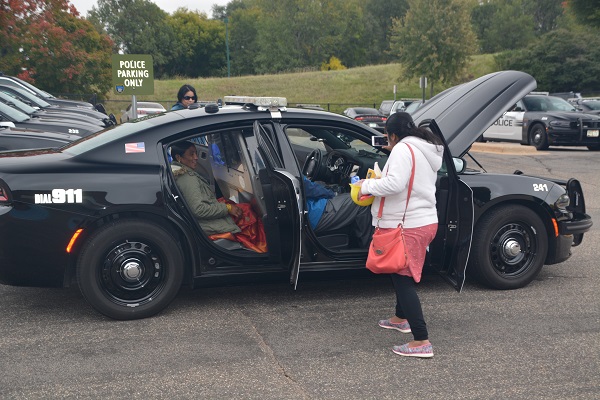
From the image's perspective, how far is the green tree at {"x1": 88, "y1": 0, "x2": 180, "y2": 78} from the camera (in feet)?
283

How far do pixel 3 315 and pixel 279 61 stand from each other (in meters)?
84.3

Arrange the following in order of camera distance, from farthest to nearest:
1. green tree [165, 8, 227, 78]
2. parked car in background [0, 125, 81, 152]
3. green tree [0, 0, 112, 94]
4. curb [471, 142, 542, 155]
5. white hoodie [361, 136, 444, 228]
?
green tree [165, 8, 227, 78] → green tree [0, 0, 112, 94] → curb [471, 142, 542, 155] → parked car in background [0, 125, 81, 152] → white hoodie [361, 136, 444, 228]

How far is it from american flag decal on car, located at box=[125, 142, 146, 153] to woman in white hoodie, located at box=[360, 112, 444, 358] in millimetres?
1735

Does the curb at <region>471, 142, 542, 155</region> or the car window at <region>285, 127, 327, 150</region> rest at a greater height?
the car window at <region>285, 127, 327, 150</region>

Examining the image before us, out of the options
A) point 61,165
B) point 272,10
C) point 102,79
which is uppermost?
point 272,10

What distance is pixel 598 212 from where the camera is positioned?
1012cm

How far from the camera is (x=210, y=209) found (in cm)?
547

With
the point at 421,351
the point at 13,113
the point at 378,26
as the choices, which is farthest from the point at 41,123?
the point at 378,26

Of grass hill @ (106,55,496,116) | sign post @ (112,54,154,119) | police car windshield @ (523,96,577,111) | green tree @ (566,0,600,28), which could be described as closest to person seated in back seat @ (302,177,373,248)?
sign post @ (112,54,154,119)

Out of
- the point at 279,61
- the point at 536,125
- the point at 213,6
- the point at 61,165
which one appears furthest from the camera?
the point at 213,6

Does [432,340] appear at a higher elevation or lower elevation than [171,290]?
lower

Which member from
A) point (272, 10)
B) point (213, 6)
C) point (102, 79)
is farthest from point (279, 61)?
point (102, 79)

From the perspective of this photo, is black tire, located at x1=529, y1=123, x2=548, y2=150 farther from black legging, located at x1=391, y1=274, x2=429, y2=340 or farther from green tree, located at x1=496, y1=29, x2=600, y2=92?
green tree, located at x1=496, y1=29, x2=600, y2=92

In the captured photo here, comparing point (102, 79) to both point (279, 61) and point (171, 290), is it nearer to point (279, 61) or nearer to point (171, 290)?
point (171, 290)
